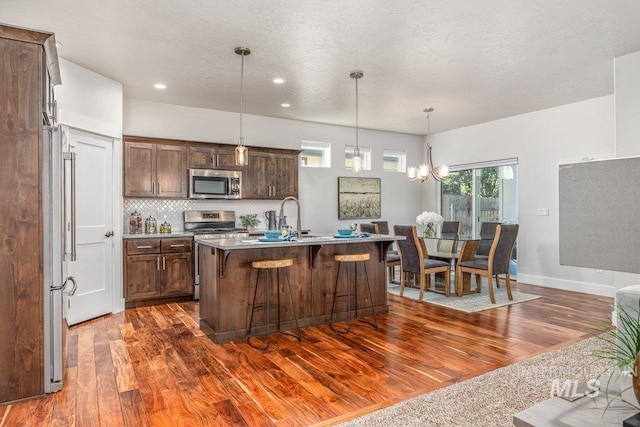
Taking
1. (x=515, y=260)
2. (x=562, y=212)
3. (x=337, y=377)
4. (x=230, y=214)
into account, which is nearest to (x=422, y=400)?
(x=337, y=377)

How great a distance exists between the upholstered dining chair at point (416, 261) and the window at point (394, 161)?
2.86 metres

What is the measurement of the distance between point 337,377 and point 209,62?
11.3ft

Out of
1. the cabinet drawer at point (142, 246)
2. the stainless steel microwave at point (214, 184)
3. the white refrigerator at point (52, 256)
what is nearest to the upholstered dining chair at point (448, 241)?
the stainless steel microwave at point (214, 184)

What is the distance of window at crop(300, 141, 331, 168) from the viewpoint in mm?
7305

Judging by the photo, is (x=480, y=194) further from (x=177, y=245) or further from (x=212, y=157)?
(x=177, y=245)

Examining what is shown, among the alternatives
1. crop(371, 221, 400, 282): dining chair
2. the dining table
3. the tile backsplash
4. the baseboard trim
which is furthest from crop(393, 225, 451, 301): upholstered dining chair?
the tile backsplash

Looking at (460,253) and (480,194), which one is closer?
(460,253)

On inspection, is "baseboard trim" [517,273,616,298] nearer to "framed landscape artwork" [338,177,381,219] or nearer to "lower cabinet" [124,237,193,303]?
"framed landscape artwork" [338,177,381,219]

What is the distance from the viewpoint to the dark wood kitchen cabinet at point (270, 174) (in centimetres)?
633

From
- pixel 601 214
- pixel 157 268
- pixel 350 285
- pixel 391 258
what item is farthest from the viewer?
pixel 391 258

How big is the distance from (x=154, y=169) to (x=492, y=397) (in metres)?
4.94

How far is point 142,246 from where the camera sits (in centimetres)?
513

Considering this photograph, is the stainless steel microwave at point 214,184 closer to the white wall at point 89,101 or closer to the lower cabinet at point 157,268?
the lower cabinet at point 157,268

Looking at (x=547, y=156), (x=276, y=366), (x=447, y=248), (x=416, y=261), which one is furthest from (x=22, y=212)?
(x=547, y=156)
